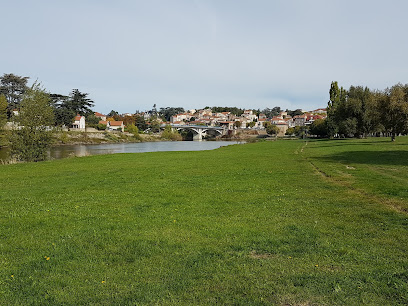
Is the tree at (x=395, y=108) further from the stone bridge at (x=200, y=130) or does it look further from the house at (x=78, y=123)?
the stone bridge at (x=200, y=130)

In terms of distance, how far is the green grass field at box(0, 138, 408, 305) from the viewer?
14.2 feet

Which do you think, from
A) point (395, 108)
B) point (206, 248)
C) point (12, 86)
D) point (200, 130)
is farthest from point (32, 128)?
point (200, 130)

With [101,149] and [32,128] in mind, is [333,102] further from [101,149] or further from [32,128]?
[32,128]

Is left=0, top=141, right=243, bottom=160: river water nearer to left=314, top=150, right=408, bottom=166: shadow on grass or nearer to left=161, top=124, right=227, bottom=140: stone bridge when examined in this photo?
left=314, top=150, right=408, bottom=166: shadow on grass

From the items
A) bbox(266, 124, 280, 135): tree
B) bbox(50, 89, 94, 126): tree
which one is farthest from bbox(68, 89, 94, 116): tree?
bbox(266, 124, 280, 135): tree

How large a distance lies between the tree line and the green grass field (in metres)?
35.3

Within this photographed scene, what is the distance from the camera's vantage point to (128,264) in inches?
207

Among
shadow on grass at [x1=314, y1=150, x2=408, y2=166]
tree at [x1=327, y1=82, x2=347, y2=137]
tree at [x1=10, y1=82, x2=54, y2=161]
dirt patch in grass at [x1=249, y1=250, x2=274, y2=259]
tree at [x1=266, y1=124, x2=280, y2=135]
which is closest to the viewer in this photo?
dirt patch in grass at [x1=249, y1=250, x2=274, y2=259]

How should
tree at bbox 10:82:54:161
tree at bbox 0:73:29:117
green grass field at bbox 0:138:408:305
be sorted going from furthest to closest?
tree at bbox 0:73:29:117 < tree at bbox 10:82:54:161 < green grass field at bbox 0:138:408:305

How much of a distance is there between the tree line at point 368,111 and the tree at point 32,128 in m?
42.4

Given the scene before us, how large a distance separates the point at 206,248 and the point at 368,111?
→ 6041cm

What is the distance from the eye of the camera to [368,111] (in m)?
56.5

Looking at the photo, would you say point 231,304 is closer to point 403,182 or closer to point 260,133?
point 403,182

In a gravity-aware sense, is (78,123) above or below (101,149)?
above
